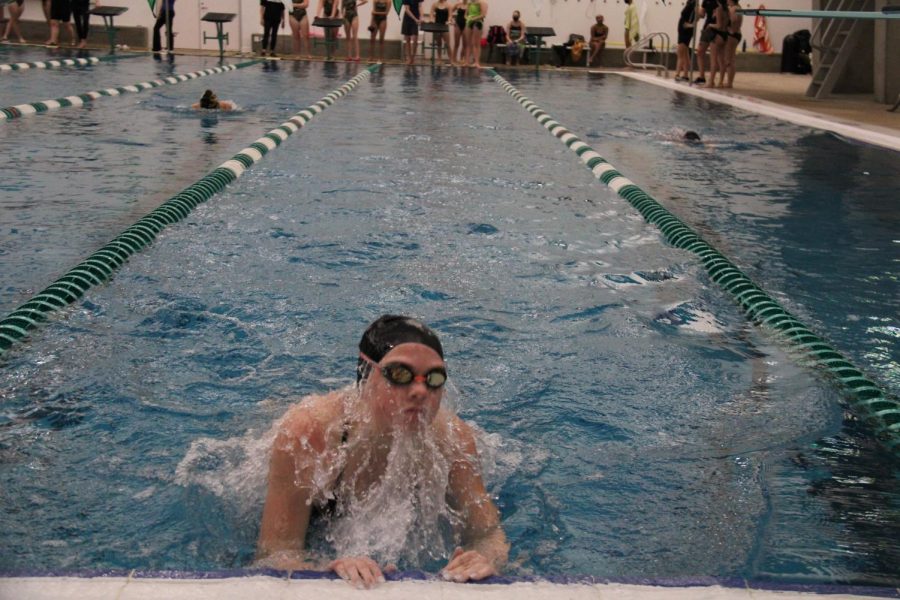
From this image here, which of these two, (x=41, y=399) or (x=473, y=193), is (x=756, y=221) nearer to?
(x=473, y=193)

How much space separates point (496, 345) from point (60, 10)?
1950 centimetres

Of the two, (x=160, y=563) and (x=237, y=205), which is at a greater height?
(x=237, y=205)

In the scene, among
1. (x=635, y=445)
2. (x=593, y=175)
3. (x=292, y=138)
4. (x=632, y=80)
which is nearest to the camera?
(x=635, y=445)

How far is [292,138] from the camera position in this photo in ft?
32.8

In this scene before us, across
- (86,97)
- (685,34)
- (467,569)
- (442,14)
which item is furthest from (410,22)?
(467,569)

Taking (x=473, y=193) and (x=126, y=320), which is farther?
(x=473, y=193)

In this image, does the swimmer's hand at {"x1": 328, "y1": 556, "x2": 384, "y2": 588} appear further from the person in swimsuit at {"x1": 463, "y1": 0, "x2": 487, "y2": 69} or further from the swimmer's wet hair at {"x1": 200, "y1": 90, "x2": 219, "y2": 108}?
the person in swimsuit at {"x1": 463, "y1": 0, "x2": 487, "y2": 69}

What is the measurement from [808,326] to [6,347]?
313 cm

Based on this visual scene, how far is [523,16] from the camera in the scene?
25.2m

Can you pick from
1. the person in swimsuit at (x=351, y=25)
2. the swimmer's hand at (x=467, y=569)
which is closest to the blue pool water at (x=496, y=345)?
the swimmer's hand at (x=467, y=569)

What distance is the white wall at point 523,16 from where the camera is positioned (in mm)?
24922

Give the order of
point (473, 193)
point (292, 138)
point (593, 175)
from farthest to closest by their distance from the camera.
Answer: point (292, 138), point (593, 175), point (473, 193)

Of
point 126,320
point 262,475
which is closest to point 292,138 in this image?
point 126,320

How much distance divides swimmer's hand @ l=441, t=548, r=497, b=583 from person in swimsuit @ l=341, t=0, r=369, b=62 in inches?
824
